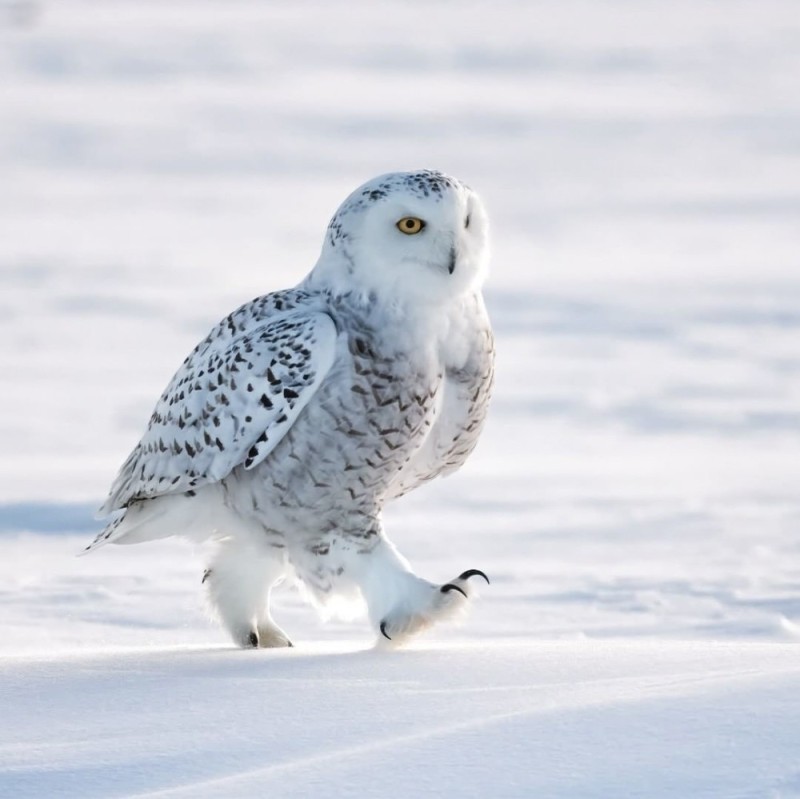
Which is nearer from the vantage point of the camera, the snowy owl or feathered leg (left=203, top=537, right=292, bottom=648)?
the snowy owl

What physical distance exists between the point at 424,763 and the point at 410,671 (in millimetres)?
1018

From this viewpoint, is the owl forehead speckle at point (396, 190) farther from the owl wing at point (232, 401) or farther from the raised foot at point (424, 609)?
the raised foot at point (424, 609)

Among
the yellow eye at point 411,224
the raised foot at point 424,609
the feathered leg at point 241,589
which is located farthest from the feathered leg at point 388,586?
the yellow eye at point 411,224

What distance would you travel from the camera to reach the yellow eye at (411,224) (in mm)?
4555

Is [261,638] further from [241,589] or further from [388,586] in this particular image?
[388,586]

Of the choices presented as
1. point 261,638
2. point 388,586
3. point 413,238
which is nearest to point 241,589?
point 261,638

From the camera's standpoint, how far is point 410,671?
4125 millimetres

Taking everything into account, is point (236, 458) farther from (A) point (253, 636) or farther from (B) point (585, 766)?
(B) point (585, 766)

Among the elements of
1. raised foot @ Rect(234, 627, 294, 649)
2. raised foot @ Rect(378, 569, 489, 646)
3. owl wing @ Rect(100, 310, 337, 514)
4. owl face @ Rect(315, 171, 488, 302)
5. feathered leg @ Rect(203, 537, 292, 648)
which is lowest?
raised foot @ Rect(234, 627, 294, 649)

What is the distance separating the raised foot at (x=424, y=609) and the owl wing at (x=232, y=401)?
505 millimetres

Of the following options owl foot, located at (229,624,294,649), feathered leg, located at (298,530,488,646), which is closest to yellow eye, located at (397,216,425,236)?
feathered leg, located at (298,530,488,646)

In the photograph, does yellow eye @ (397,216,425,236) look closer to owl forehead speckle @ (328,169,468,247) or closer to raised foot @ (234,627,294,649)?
owl forehead speckle @ (328,169,468,247)

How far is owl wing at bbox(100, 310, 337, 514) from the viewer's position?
455cm

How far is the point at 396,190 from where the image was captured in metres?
4.56
